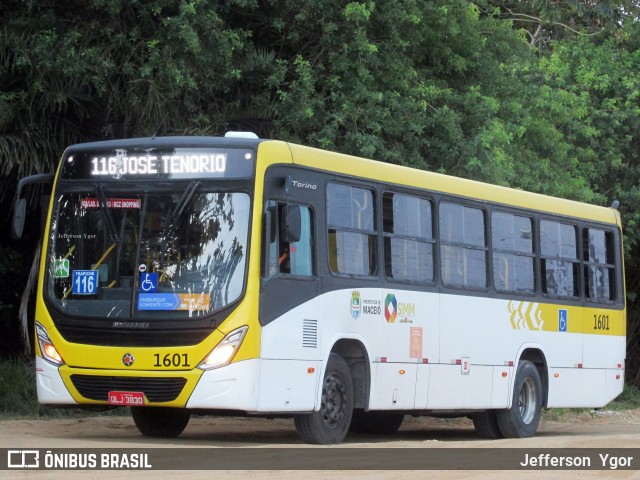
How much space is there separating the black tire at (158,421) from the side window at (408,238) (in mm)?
2836

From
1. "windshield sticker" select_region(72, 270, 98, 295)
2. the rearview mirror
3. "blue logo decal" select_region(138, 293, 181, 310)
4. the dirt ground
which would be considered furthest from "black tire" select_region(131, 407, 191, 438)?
the rearview mirror

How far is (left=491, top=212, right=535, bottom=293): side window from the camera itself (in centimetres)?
1747

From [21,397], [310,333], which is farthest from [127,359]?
[21,397]

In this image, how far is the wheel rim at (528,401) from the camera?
18250 millimetres

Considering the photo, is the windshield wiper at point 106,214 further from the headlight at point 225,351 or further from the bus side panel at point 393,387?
the bus side panel at point 393,387

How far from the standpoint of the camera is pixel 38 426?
53.2ft

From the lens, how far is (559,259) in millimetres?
18969

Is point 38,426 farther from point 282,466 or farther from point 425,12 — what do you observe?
point 425,12

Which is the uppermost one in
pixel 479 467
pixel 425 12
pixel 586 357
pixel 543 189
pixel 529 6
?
pixel 529 6

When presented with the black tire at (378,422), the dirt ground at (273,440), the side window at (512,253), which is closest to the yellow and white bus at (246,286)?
the dirt ground at (273,440)

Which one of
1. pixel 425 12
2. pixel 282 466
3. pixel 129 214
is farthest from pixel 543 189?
pixel 282 466

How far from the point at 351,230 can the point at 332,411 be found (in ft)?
6.31

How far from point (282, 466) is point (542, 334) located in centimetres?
798

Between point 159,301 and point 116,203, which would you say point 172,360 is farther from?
point 116,203
